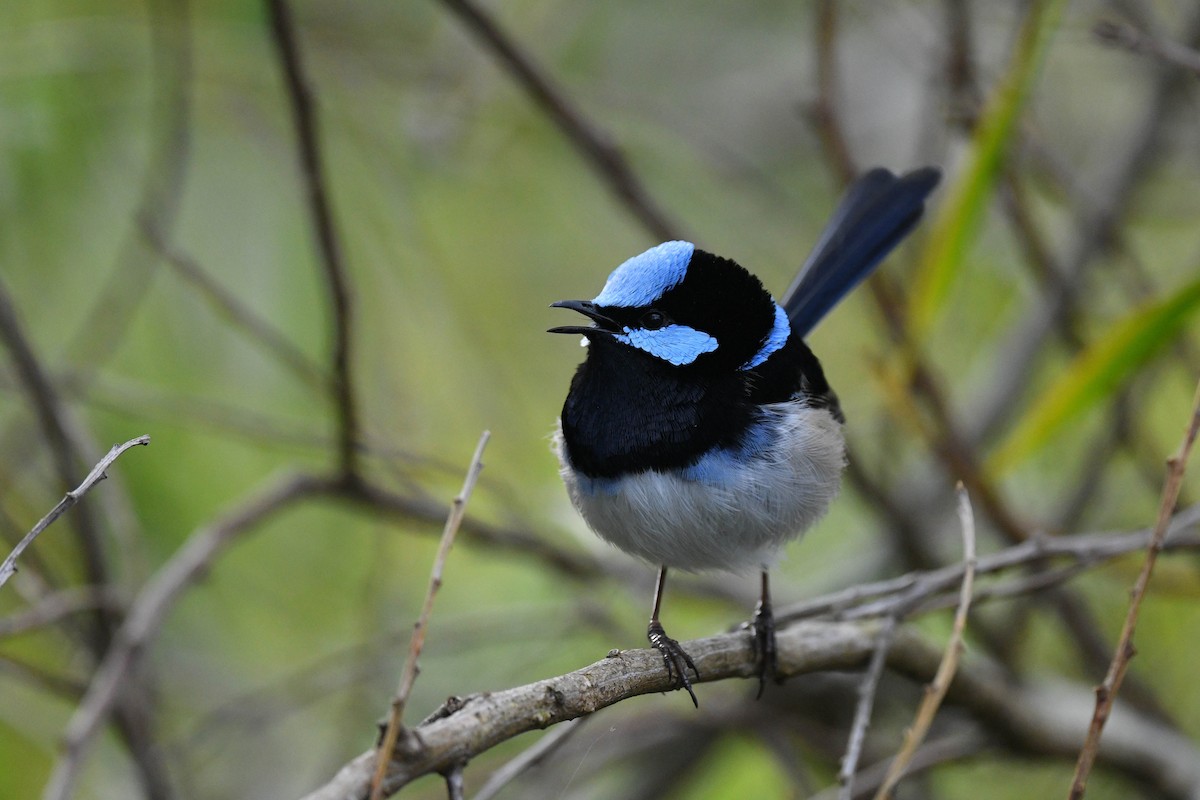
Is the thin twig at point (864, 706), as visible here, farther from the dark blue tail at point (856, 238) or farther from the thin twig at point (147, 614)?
the thin twig at point (147, 614)

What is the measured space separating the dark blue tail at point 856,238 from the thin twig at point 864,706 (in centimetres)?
101

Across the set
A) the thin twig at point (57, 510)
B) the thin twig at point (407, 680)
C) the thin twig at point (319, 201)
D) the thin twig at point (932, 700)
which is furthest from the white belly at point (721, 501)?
the thin twig at point (57, 510)

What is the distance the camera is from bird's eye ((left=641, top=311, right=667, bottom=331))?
2.52 m

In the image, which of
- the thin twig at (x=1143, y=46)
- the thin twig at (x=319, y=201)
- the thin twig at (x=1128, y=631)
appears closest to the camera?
the thin twig at (x=1128, y=631)

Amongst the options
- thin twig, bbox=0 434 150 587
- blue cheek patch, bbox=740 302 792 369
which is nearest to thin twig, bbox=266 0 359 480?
blue cheek patch, bbox=740 302 792 369

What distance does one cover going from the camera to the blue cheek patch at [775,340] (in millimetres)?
2646

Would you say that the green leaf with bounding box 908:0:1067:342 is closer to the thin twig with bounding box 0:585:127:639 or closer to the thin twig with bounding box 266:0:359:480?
the thin twig with bounding box 266:0:359:480

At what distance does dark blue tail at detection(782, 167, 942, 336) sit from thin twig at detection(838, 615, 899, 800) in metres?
1.01

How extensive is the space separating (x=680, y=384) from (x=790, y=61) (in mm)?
3552

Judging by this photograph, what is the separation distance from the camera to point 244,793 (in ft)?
13.5

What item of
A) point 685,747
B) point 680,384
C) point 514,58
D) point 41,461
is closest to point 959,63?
point 514,58

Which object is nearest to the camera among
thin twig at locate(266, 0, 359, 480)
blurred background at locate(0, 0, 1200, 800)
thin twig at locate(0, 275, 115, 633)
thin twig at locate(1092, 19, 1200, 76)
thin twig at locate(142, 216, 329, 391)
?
thin twig at locate(1092, 19, 1200, 76)

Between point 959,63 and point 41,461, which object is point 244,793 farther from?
point 959,63

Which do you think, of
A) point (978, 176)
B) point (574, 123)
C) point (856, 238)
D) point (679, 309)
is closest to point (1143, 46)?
point (978, 176)
